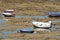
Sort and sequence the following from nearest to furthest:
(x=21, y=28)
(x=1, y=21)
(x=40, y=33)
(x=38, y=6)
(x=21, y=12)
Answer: (x=40, y=33) → (x=21, y=28) → (x=1, y=21) → (x=21, y=12) → (x=38, y=6)

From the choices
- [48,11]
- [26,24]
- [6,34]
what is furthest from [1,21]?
[48,11]

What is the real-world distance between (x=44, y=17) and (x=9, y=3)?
295 inches

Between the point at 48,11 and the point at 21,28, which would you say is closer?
the point at 21,28

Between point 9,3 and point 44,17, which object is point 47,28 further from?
point 9,3

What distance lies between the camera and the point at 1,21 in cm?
2619

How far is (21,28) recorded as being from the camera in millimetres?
23734

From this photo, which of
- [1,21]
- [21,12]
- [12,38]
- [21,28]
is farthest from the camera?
[21,12]

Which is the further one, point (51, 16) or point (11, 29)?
point (51, 16)

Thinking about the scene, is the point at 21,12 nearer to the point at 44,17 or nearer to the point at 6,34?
the point at 44,17

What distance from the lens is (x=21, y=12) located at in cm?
3108

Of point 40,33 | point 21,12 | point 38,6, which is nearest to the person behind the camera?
point 40,33

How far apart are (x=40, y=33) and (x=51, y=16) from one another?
7338 mm

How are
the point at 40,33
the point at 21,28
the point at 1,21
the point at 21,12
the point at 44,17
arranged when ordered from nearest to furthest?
the point at 40,33
the point at 21,28
the point at 1,21
the point at 44,17
the point at 21,12

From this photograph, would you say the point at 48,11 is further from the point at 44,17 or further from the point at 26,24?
the point at 26,24
